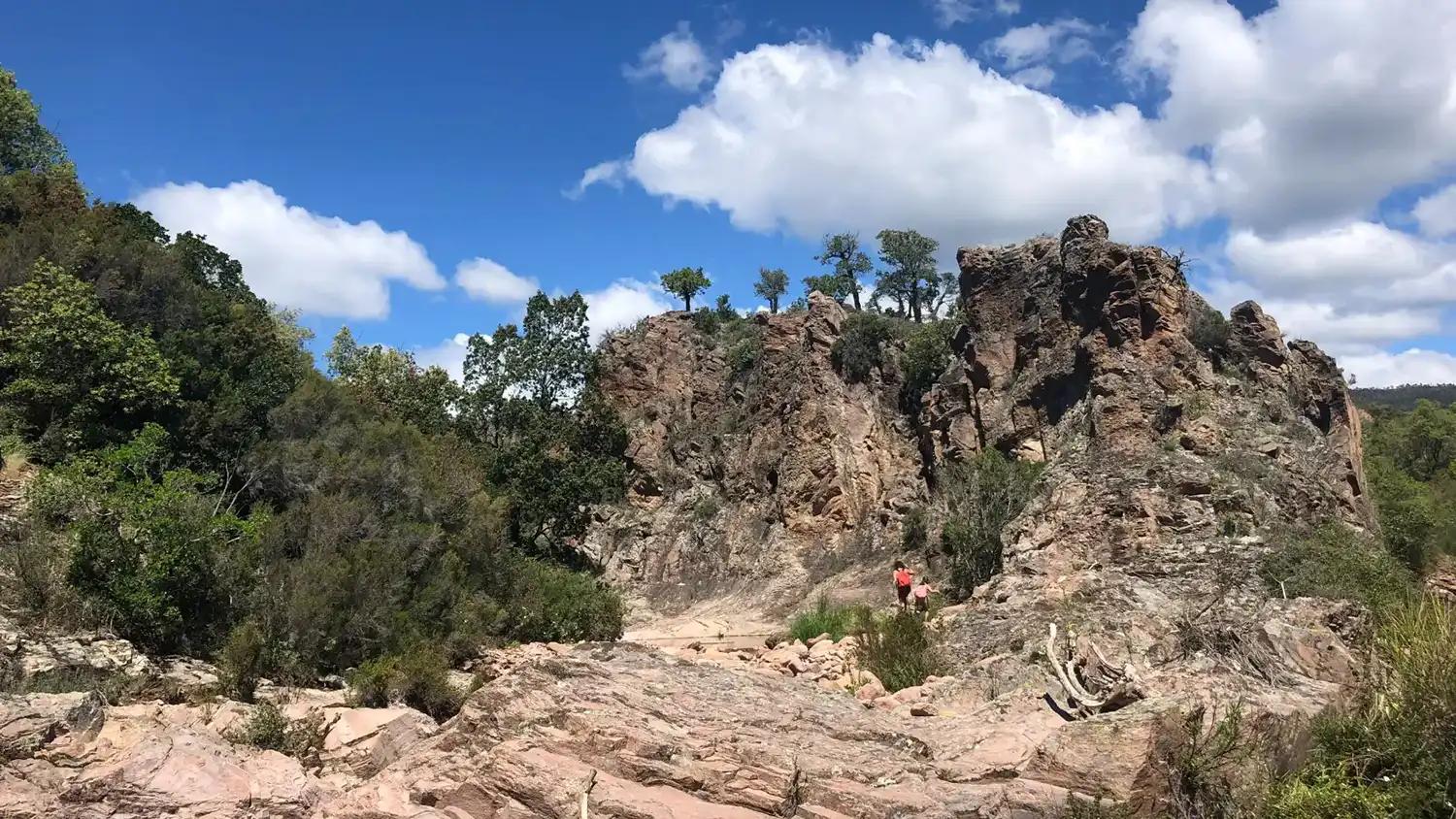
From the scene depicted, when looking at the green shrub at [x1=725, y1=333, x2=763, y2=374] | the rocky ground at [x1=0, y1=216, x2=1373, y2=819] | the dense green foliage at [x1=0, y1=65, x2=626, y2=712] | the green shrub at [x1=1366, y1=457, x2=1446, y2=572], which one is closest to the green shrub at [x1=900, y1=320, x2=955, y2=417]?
the rocky ground at [x1=0, y1=216, x2=1373, y2=819]

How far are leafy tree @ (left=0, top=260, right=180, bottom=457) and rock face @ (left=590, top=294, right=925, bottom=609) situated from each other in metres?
17.7

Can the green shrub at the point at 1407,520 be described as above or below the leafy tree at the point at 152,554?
above

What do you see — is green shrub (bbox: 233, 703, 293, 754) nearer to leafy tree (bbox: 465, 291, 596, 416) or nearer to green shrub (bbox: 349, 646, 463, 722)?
green shrub (bbox: 349, 646, 463, 722)

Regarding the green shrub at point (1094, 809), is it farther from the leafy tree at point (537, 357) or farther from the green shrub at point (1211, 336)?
the leafy tree at point (537, 357)

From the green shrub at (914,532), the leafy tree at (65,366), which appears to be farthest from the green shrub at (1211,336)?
the leafy tree at (65,366)

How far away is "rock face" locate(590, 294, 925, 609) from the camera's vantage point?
→ 28812 millimetres

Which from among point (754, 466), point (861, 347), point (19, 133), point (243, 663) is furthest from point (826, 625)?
point (19, 133)

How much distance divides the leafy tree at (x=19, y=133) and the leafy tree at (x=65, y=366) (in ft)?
55.5

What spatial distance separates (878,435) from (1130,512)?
42.1 feet

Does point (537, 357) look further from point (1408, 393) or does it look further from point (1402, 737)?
point (1408, 393)

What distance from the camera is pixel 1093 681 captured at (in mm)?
8797

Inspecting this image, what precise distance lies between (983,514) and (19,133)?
35416mm

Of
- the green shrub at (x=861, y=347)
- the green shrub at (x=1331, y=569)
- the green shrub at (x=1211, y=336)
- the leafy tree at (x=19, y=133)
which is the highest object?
the leafy tree at (x=19, y=133)

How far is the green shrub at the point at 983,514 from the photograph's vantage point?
797 inches
